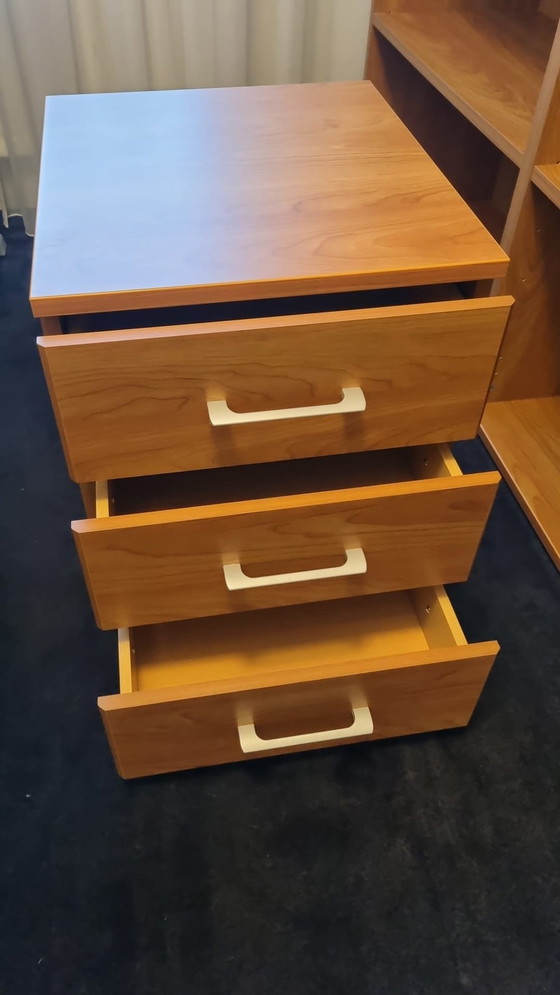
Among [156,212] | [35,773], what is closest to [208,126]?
[156,212]

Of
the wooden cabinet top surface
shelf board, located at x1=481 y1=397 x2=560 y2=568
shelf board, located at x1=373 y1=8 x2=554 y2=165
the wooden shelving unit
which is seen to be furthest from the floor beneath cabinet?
shelf board, located at x1=373 y1=8 x2=554 y2=165

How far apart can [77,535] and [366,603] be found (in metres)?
0.39

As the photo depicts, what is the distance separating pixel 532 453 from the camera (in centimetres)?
119

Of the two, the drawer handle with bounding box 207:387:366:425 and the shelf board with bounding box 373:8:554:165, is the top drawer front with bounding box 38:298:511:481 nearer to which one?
the drawer handle with bounding box 207:387:366:425

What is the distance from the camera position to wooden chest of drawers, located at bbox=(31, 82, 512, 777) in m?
0.66

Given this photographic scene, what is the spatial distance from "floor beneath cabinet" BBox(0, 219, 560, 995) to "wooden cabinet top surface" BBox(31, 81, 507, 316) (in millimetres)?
501

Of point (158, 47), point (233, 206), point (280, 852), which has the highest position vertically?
point (233, 206)

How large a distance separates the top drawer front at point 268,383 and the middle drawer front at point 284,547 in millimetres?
55

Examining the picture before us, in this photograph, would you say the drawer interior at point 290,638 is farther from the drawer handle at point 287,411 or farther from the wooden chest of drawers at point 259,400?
the drawer handle at point 287,411

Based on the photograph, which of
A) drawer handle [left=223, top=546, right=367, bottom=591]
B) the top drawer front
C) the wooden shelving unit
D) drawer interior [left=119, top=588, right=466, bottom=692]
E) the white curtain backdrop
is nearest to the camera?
the top drawer front

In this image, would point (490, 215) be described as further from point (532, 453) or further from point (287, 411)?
point (287, 411)

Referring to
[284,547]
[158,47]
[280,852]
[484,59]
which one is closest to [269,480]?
[284,547]

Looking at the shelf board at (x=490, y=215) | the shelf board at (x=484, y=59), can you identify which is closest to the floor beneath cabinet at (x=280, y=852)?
the shelf board at (x=484, y=59)

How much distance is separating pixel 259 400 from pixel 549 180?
522 mm
